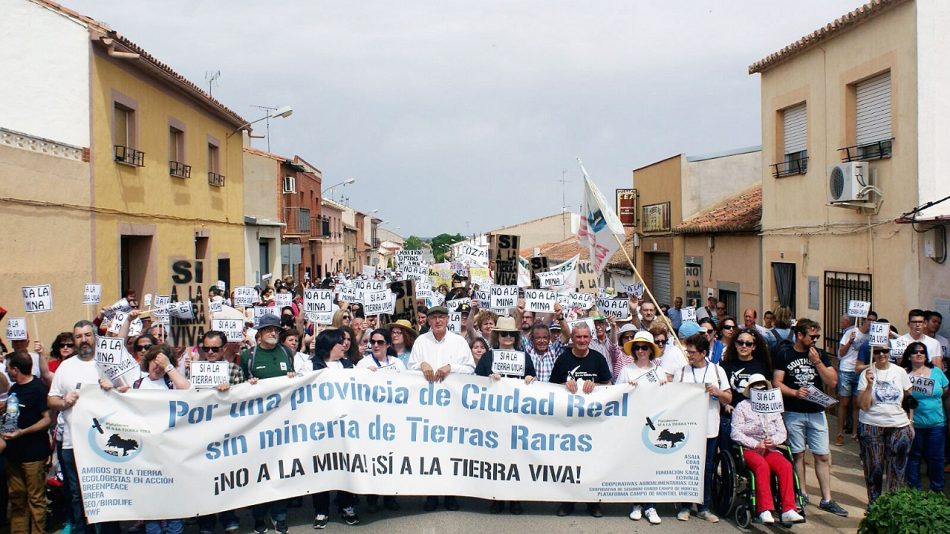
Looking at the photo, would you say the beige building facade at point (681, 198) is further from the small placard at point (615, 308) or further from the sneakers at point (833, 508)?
the sneakers at point (833, 508)

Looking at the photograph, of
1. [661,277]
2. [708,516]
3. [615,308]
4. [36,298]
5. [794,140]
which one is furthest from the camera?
[661,277]

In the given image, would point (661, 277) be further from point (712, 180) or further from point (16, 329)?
point (16, 329)

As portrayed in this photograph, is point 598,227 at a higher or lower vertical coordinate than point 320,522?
higher

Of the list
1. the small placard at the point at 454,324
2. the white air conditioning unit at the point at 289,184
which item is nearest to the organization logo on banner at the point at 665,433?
the small placard at the point at 454,324

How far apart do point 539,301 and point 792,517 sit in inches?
191

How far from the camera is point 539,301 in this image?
448 inches

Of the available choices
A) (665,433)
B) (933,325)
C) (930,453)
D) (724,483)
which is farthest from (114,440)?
(933,325)

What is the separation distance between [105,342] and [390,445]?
2543mm

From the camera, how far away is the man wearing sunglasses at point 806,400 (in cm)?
778

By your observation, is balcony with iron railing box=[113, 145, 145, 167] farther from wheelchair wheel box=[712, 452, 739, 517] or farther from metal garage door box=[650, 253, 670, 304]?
metal garage door box=[650, 253, 670, 304]

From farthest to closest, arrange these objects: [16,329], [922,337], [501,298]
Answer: [501,298] < [922,337] < [16,329]

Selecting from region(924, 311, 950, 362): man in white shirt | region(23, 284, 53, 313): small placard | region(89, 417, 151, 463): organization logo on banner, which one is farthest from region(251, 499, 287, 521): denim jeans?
region(924, 311, 950, 362): man in white shirt

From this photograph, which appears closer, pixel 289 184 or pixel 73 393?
pixel 73 393

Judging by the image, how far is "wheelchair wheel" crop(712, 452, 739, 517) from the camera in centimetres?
752
